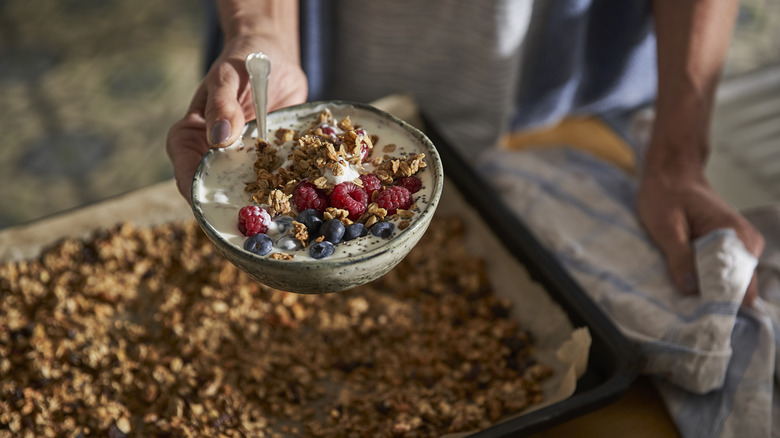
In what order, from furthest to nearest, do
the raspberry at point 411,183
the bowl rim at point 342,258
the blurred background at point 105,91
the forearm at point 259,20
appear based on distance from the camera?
1. the blurred background at point 105,91
2. the forearm at point 259,20
3. the raspberry at point 411,183
4. the bowl rim at point 342,258

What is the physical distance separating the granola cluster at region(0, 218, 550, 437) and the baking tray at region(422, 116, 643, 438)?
0.08 m

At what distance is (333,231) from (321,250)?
0.03 metres

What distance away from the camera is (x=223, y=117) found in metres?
0.82

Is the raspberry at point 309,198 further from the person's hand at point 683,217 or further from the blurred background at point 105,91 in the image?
the blurred background at point 105,91

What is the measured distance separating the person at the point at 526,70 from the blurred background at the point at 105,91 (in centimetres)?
29

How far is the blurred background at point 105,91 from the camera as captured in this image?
1.89m

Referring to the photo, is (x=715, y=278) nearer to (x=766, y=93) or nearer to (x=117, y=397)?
(x=766, y=93)

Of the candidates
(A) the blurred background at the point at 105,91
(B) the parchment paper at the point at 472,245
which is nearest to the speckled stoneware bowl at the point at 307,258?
(B) the parchment paper at the point at 472,245

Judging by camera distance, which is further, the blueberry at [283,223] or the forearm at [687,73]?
the forearm at [687,73]

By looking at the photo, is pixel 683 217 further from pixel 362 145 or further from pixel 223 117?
pixel 223 117

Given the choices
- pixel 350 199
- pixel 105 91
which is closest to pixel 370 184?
pixel 350 199

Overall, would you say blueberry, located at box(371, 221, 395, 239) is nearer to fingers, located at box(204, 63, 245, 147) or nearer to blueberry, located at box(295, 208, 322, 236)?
blueberry, located at box(295, 208, 322, 236)

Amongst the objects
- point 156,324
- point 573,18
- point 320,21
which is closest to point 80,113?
point 320,21

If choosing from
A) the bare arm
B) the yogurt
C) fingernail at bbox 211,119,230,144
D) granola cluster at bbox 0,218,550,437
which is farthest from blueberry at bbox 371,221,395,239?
the bare arm
